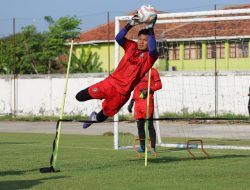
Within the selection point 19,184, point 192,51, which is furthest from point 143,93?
point 192,51

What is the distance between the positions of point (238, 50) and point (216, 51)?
1414 millimetres

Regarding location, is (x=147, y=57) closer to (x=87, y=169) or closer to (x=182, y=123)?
(x=87, y=169)

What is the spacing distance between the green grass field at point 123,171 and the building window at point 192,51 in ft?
69.3

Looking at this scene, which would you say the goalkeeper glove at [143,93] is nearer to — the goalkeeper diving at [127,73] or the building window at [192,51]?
the goalkeeper diving at [127,73]

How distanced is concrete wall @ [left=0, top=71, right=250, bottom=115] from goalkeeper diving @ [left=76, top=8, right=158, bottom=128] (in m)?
20.6

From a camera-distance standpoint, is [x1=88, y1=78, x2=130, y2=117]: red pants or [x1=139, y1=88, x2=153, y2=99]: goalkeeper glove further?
[x1=139, y1=88, x2=153, y2=99]: goalkeeper glove

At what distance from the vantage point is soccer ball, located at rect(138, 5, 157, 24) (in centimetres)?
1261

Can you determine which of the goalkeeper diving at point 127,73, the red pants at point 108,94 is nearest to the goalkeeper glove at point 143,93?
the goalkeeper diving at point 127,73

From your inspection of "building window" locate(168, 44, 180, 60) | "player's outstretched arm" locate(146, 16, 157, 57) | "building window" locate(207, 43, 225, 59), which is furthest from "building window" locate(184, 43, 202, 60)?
"player's outstretched arm" locate(146, 16, 157, 57)

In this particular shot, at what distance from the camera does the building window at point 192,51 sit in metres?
38.6

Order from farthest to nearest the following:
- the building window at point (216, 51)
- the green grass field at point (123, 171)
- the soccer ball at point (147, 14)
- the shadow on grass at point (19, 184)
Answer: the building window at point (216, 51)
the soccer ball at point (147, 14)
the green grass field at point (123, 171)
the shadow on grass at point (19, 184)

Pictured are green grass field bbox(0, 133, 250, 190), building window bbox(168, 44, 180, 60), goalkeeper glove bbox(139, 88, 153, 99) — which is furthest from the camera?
building window bbox(168, 44, 180, 60)

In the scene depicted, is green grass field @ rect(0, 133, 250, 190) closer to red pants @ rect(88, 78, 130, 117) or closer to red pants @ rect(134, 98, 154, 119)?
red pants @ rect(134, 98, 154, 119)

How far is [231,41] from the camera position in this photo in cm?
3409
